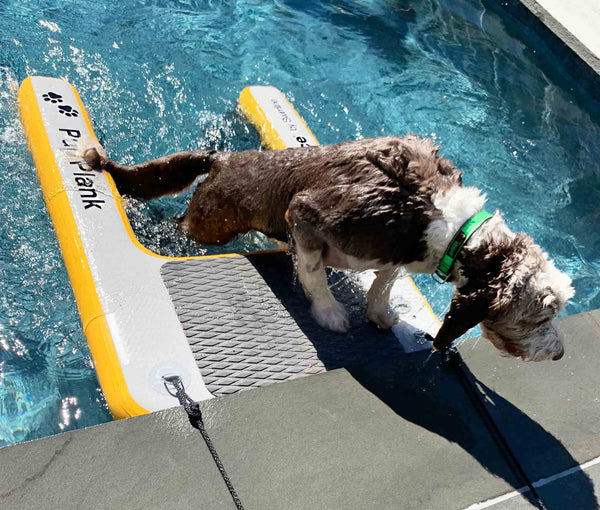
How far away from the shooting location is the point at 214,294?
12.6ft

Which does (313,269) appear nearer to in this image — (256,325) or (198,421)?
(256,325)

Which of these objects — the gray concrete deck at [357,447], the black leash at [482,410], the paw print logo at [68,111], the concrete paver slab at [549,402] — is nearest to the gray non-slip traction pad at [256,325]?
the gray concrete deck at [357,447]

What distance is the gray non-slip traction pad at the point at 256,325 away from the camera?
3400mm

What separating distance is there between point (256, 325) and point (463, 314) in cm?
128

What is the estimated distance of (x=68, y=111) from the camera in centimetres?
497

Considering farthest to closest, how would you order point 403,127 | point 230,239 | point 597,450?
point 403,127 → point 230,239 → point 597,450

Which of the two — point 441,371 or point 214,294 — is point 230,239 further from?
point 441,371

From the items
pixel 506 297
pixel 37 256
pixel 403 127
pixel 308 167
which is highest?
pixel 506 297

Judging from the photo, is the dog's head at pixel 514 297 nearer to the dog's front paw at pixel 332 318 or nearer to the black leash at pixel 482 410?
the black leash at pixel 482 410

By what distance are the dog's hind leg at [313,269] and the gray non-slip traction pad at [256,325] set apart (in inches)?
3.1

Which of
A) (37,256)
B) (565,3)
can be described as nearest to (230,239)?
(37,256)

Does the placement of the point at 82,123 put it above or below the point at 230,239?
below

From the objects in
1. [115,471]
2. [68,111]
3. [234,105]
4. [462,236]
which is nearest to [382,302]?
[462,236]

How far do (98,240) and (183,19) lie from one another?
15.8 ft
